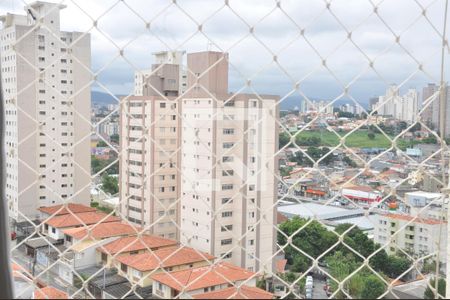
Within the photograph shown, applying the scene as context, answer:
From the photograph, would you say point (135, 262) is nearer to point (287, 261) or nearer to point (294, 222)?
point (287, 261)

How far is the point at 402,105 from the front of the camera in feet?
3.21

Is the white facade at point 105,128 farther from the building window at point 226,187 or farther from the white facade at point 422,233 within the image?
the building window at point 226,187

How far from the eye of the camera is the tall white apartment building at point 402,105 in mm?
857

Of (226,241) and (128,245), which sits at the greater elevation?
(128,245)

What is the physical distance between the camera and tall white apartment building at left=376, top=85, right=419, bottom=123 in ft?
2.81

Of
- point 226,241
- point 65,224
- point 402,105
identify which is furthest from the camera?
point 226,241

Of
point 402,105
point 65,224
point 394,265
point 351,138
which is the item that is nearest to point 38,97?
point 351,138

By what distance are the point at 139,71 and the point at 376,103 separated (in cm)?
46

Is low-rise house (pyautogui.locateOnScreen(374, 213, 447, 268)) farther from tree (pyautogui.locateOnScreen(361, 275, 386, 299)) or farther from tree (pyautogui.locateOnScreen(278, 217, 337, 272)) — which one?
tree (pyautogui.locateOnScreen(278, 217, 337, 272))

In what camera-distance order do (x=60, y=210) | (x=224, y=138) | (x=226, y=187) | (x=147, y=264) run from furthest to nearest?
1. (x=226, y=187)
2. (x=147, y=264)
3. (x=224, y=138)
4. (x=60, y=210)

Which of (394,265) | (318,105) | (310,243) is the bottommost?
(310,243)

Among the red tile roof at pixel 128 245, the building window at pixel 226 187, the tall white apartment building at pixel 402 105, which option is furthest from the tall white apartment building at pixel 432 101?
the building window at pixel 226 187

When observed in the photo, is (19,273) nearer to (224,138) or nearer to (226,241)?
(224,138)

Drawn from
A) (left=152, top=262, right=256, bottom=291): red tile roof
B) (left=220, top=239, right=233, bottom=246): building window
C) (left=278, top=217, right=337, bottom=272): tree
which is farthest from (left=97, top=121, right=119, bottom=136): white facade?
(left=278, top=217, right=337, bottom=272): tree
